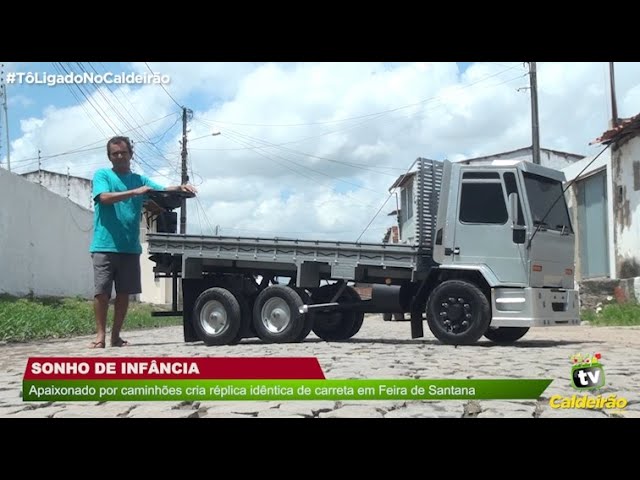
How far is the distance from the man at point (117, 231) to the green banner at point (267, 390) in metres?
0.48

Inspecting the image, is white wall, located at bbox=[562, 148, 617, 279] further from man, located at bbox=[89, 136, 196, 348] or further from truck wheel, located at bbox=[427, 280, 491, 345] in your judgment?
man, located at bbox=[89, 136, 196, 348]

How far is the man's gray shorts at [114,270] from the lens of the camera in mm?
4051

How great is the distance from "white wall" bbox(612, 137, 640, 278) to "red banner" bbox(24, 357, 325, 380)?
2675mm

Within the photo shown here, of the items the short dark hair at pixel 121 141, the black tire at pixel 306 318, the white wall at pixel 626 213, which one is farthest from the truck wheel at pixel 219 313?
the white wall at pixel 626 213

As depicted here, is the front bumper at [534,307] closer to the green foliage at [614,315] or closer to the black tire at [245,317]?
the green foliage at [614,315]

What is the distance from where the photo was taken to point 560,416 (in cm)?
312

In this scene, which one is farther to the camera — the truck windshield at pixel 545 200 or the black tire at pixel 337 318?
the black tire at pixel 337 318

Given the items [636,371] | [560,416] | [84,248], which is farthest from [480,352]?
[84,248]

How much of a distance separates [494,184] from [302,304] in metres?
1.88

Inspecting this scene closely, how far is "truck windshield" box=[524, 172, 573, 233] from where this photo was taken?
19.3 feet

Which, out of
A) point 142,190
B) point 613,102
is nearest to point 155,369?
point 142,190

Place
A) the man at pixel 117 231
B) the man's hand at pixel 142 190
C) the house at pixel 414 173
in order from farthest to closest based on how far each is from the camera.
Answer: the house at pixel 414 173 → the man's hand at pixel 142 190 → the man at pixel 117 231

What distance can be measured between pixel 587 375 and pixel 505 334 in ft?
7.75

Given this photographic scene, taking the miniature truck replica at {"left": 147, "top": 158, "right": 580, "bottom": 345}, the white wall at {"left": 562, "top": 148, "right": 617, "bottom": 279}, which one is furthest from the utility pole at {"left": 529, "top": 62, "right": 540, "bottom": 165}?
the miniature truck replica at {"left": 147, "top": 158, "right": 580, "bottom": 345}
